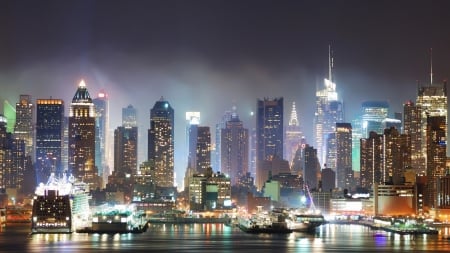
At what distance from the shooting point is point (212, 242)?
251 ft

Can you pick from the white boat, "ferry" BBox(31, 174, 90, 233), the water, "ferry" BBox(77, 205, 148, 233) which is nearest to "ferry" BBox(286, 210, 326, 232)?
the white boat

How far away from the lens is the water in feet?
223

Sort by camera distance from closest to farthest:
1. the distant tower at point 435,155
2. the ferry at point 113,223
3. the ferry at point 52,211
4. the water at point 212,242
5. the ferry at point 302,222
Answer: the water at point 212,242
the ferry at point 52,211
the ferry at point 113,223
the ferry at point 302,222
the distant tower at point 435,155

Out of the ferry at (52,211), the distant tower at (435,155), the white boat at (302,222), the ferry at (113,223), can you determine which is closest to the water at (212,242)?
the ferry at (52,211)

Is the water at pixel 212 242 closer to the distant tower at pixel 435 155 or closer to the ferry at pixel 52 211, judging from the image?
the ferry at pixel 52 211

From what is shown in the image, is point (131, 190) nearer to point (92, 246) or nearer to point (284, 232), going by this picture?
point (284, 232)

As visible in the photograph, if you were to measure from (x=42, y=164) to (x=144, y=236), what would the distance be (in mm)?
60658

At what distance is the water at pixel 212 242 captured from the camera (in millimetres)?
67938

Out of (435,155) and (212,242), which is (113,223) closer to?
(212,242)

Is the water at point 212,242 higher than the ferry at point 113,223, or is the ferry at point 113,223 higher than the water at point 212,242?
the ferry at point 113,223

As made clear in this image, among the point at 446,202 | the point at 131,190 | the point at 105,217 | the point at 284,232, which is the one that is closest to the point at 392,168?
the point at 446,202

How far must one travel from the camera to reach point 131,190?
14262cm

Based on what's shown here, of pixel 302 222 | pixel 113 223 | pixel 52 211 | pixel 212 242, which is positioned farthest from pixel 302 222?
pixel 212 242

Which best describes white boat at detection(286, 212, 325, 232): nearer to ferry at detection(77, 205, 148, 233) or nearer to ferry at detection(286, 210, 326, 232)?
ferry at detection(286, 210, 326, 232)
